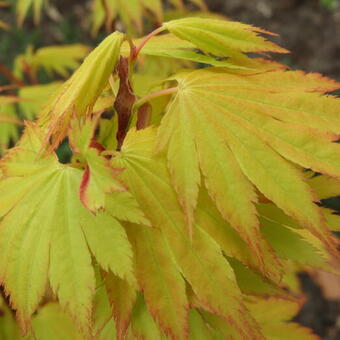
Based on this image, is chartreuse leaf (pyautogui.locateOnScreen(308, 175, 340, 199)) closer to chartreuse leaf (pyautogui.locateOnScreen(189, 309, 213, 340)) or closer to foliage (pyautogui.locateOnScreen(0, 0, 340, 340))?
foliage (pyautogui.locateOnScreen(0, 0, 340, 340))

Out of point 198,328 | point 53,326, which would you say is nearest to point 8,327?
point 53,326

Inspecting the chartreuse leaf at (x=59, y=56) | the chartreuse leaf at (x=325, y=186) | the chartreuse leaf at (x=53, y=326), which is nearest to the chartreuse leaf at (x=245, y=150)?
the chartreuse leaf at (x=325, y=186)

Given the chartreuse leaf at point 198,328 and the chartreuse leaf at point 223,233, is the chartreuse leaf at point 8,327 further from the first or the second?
the chartreuse leaf at point 223,233

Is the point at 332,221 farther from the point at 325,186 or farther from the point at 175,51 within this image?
the point at 175,51

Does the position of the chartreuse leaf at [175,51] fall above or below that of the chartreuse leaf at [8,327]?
above

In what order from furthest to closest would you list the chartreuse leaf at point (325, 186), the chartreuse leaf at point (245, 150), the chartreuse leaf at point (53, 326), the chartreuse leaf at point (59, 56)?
the chartreuse leaf at point (59, 56)
the chartreuse leaf at point (53, 326)
the chartreuse leaf at point (325, 186)
the chartreuse leaf at point (245, 150)

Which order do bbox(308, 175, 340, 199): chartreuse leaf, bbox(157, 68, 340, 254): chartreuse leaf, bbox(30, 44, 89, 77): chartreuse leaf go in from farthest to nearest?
bbox(30, 44, 89, 77): chartreuse leaf, bbox(308, 175, 340, 199): chartreuse leaf, bbox(157, 68, 340, 254): chartreuse leaf

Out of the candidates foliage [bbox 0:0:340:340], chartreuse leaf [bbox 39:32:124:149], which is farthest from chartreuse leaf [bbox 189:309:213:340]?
chartreuse leaf [bbox 39:32:124:149]

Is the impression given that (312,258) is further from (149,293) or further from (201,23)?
(201,23)
